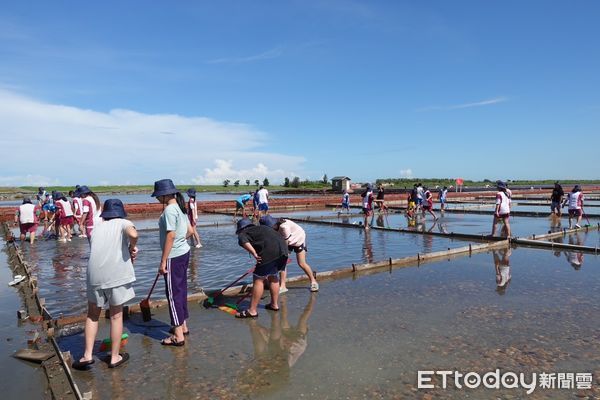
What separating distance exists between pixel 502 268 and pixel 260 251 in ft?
20.2

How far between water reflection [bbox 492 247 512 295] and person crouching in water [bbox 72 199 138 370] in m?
6.15

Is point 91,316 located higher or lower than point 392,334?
higher

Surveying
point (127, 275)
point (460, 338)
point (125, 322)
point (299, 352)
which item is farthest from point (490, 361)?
point (125, 322)

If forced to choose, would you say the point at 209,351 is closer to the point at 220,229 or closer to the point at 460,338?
the point at 460,338

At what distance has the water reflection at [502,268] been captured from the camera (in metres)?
7.80

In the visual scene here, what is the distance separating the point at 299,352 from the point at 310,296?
2393mm

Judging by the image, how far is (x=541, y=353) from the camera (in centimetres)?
480

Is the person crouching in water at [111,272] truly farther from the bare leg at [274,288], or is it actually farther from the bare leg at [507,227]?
the bare leg at [507,227]

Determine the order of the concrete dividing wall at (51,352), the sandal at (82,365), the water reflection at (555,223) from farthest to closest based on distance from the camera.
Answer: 1. the water reflection at (555,223)
2. the sandal at (82,365)
3. the concrete dividing wall at (51,352)

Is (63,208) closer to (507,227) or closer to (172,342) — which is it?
(172,342)

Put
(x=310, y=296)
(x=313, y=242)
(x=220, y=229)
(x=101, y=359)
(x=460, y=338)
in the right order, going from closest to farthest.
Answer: (x=101, y=359)
(x=460, y=338)
(x=310, y=296)
(x=313, y=242)
(x=220, y=229)

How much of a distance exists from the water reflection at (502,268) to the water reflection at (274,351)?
3.73 meters

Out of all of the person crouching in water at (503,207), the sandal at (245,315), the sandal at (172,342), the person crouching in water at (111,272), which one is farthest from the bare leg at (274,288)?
the person crouching in water at (503,207)

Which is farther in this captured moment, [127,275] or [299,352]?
[299,352]
